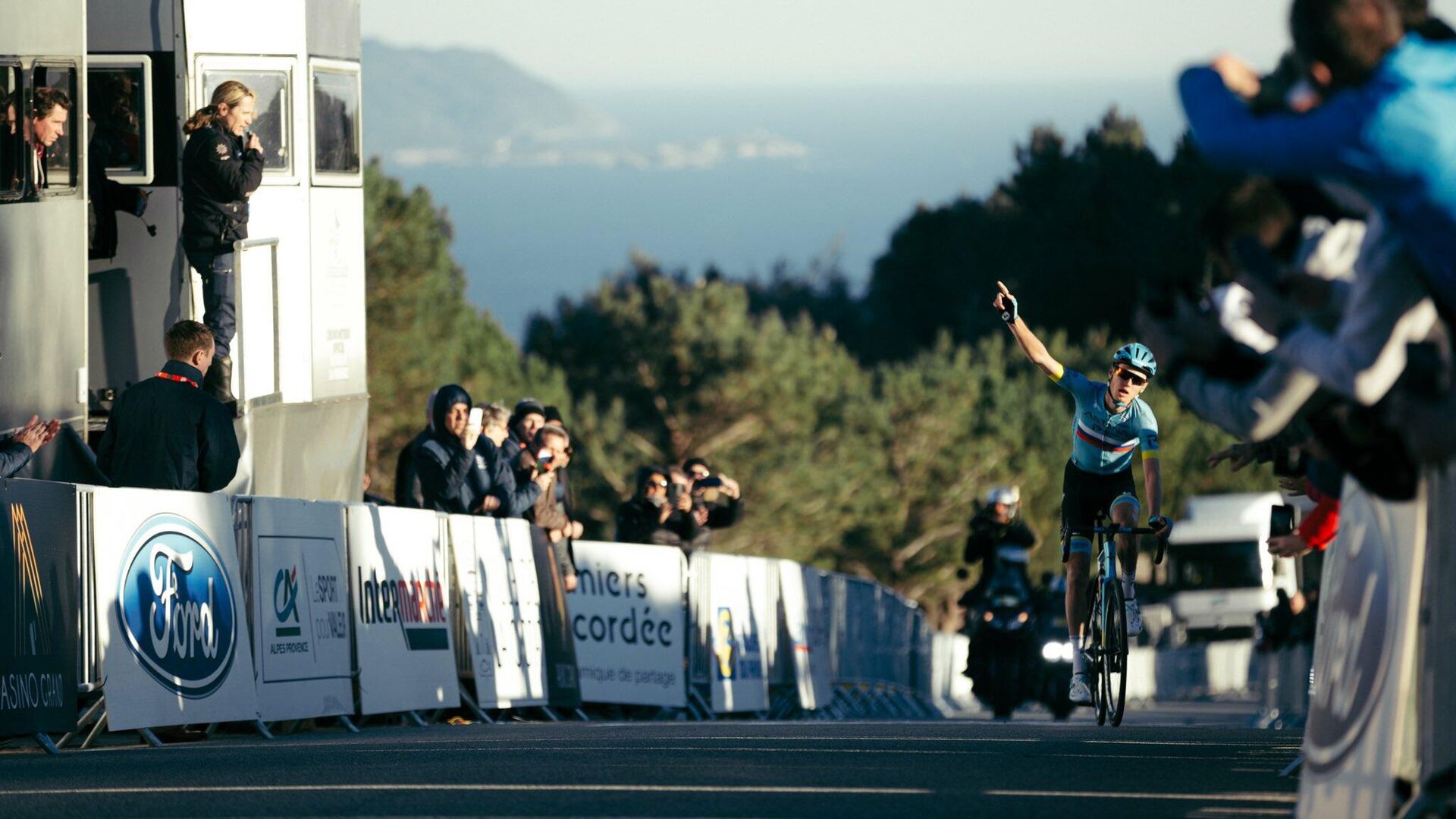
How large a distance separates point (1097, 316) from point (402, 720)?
7082 cm

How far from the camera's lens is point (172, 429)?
42.0 ft

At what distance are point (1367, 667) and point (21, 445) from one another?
7.50m

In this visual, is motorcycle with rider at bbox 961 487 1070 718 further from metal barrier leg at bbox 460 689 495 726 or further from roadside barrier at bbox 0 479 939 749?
metal barrier leg at bbox 460 689 495 726

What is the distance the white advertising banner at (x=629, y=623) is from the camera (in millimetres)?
18062

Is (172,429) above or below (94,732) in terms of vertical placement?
above

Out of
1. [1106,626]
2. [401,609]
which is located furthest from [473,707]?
[1106,626]

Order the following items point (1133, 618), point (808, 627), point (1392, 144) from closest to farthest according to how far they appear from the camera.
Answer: point (1392, 144), point (1133, 618), point (808, 627)

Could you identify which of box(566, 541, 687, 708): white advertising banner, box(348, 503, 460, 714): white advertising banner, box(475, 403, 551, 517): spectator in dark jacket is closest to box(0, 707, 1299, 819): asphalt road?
box(348, 503, 460, 714): white advertising banner

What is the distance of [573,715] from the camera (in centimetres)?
1764

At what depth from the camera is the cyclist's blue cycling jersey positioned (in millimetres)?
13562

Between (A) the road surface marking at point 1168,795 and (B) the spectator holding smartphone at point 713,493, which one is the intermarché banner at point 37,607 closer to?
(A) the road surface marking at point 1168,795

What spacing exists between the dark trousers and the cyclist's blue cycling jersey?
6065 millimetres

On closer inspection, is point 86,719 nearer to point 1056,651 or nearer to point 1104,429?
point 1104,429

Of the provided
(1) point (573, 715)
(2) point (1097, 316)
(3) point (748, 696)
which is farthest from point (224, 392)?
(2) point (1097, 316)
